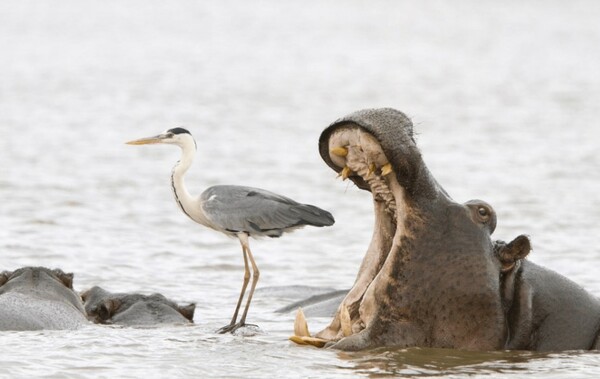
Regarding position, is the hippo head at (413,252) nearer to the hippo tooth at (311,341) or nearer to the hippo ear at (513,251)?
the hippo ear at (513,251)

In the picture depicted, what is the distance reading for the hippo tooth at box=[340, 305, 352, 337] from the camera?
6.17 metres

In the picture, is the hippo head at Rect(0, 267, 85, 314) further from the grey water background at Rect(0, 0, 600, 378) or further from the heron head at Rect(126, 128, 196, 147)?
the heron head at Rect(126, 128, 196, 147)

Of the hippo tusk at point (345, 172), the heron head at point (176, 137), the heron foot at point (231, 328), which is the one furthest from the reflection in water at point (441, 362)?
the heron head at point (176, 137)

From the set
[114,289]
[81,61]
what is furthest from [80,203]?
[81,61]

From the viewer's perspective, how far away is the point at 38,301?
24.4 ft

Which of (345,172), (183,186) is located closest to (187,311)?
(183,186)

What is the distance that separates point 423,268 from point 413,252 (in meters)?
0.09

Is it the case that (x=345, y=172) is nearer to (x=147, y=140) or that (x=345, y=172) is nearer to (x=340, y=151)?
(x=340, y=151)

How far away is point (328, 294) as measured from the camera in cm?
839

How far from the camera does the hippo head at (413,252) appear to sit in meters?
5.84

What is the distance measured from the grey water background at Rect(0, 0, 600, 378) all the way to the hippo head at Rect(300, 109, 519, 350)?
14 cm

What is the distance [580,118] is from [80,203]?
37.8ft

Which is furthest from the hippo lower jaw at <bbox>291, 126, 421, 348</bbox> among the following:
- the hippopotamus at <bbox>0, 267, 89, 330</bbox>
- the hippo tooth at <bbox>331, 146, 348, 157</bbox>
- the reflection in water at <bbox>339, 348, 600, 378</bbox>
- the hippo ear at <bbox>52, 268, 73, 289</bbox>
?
the hippo ear at <bbox>52, 268, 73, 289</bbox>

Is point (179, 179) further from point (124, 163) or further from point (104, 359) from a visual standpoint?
point (124, 163)
